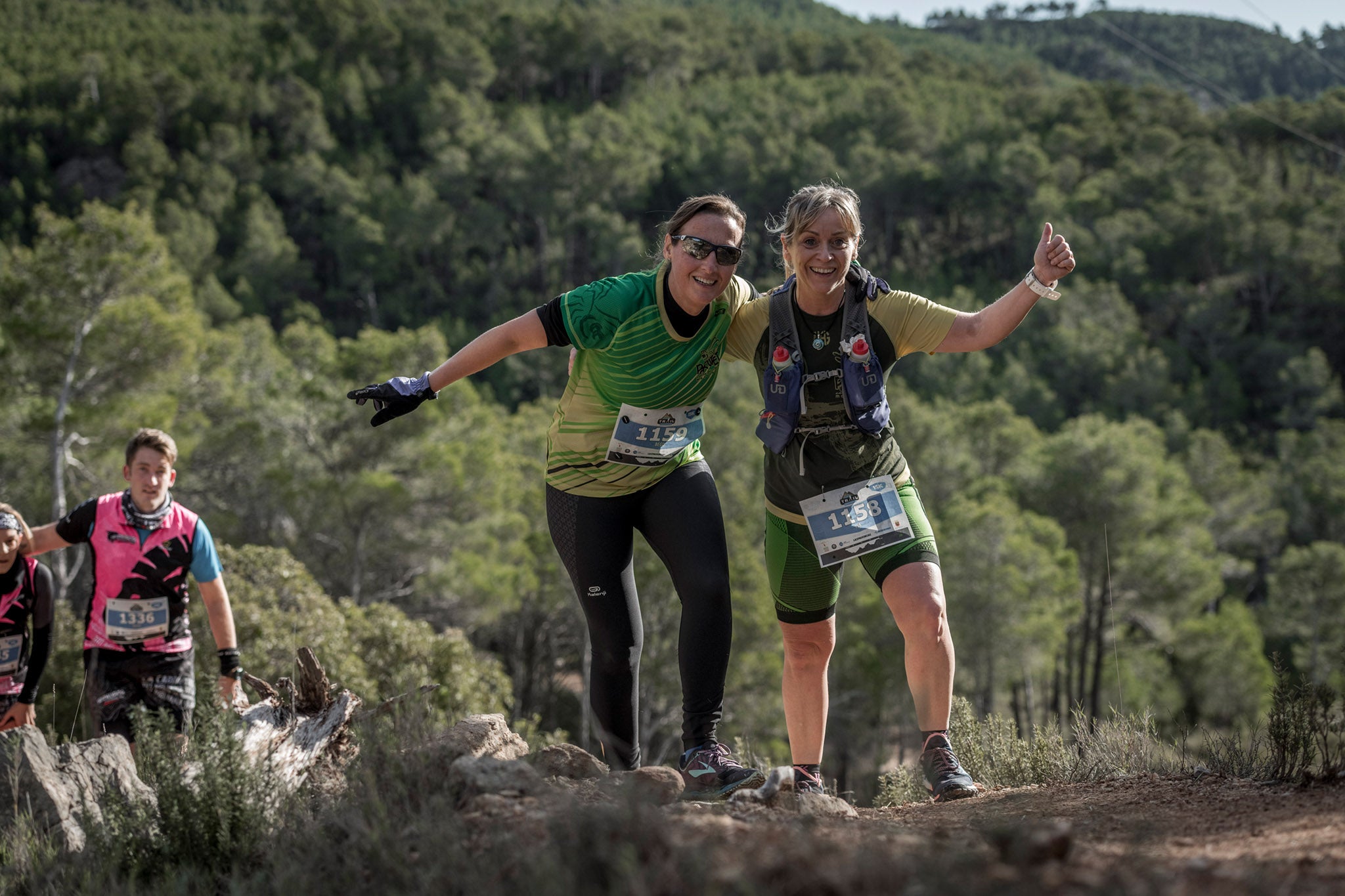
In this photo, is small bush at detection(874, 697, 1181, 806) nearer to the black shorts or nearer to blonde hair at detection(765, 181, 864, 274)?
blonde hair at detection(765, 181, 864, 274)

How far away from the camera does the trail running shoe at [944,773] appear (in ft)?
11.0

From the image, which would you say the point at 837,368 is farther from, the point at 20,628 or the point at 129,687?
the point at 20,628

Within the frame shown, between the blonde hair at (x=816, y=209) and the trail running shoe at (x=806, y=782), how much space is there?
1.62 meters

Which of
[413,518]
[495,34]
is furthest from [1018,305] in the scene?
[495,34]

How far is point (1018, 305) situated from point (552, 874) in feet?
7.41

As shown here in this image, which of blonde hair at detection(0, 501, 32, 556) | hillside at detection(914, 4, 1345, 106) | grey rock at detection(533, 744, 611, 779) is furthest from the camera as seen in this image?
hillside at detection(914, 4, 1345, 106)

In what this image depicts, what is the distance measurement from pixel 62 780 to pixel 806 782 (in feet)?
7.82

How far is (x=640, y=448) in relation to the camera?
133 inches

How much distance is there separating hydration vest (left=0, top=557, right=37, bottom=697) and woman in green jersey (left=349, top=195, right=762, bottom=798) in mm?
2153

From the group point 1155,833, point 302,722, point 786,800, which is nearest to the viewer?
point 1155,833

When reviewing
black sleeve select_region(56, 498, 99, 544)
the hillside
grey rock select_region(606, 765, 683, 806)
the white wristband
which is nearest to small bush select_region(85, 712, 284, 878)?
grey rock select_region(606, 765, 683, 806)

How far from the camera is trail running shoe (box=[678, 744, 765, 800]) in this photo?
316 cm

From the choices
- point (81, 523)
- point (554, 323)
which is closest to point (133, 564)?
point (81, 523)

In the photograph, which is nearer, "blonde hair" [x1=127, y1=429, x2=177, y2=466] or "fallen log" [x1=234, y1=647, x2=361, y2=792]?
"fallen log" [x1=234, y1=647, x2=361, y2=792]
